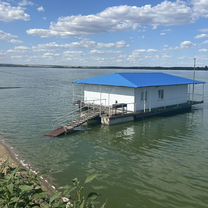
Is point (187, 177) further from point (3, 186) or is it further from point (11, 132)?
point (11, 132)

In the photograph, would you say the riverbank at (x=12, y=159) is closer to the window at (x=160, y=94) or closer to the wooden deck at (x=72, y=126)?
the wooden deck at (x=72, y=126)

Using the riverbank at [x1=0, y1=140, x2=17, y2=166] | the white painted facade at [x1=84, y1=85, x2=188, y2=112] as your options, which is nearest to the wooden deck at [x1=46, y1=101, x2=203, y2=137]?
the white painted facade at [x1=84, y1=85, x2=188, y2=112]

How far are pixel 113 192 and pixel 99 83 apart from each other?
62.2ft

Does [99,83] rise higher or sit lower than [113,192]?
higher

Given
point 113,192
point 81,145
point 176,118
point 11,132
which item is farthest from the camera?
point 176,118

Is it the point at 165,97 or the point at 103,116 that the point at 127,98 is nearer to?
the point at 103,116

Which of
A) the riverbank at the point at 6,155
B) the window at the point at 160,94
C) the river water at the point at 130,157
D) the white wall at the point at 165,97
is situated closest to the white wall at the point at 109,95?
the white wall at the point at 165,97

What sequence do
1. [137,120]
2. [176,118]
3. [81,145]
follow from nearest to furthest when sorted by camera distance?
[81,145]
[137,120]
[176,118]

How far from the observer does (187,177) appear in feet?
54.4

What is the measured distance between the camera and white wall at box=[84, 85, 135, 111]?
30.7m

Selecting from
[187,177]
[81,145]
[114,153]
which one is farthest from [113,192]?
[81,145]

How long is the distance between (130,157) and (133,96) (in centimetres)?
1111

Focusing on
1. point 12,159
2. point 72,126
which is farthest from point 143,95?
point 12,159

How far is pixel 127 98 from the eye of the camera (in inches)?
1214
